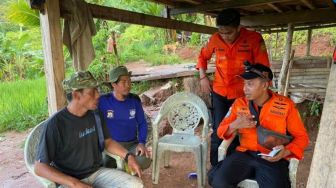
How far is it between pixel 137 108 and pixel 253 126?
4.09 ft

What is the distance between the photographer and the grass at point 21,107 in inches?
263

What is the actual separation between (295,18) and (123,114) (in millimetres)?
3960

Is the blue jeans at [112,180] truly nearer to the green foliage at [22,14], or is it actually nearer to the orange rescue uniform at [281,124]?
the orange rescue uniform at [281,124]

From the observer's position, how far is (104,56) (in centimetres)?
852

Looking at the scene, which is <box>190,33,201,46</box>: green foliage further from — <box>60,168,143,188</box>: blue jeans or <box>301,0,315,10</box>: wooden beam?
<box>60,168,143,188</box>: blue jeans

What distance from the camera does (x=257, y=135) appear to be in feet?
9.38

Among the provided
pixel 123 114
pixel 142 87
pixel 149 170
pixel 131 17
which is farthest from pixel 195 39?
pixel 123 114

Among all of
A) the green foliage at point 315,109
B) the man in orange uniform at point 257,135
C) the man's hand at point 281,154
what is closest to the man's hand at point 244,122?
the man in orange uniform at point 257,135

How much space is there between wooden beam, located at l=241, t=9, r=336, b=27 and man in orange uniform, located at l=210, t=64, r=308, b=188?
3.38 metres

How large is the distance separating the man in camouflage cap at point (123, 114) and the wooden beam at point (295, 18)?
3.72 metres

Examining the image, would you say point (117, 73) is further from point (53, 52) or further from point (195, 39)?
point (195, 39)

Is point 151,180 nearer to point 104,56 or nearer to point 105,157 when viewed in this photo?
point 105,157

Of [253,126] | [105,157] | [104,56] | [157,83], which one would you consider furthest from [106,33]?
[253,126]

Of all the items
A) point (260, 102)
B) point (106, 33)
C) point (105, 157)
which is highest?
point (106, 33)
